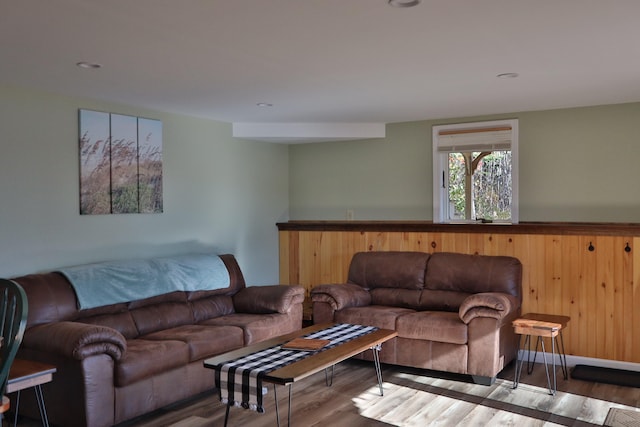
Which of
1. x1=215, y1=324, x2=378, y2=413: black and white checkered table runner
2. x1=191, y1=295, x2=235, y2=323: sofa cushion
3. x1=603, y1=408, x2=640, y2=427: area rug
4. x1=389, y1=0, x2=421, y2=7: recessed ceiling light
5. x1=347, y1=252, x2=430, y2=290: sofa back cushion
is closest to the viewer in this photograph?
x1=389, y1=0, x2=421, y2=7: recessed ceiling light

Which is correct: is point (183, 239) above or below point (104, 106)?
below

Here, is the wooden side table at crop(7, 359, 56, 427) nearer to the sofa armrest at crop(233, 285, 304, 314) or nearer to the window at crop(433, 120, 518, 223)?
the sofa armrest at crop(233, 285, 304, 314)

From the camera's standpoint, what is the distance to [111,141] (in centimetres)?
466

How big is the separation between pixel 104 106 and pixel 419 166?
9.76ft

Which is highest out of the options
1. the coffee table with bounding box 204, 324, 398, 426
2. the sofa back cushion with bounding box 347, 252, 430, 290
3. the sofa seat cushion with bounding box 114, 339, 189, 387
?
the sofa back cushion with bounding box 347, 252, 430, 290

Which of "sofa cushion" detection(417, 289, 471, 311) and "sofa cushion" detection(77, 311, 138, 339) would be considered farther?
"sofa cushion" detection(417, 289, 471, 311)

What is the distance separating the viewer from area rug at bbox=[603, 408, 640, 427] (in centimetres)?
358

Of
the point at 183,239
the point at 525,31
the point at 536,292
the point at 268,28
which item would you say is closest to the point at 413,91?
the point at 525,31

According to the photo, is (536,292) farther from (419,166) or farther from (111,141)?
(111,141)

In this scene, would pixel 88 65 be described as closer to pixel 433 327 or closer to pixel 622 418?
pixel 433 327

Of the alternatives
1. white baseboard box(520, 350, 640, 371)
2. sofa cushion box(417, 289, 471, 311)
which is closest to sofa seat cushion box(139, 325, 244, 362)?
sofa cushion box(417, 289, 471, 311)

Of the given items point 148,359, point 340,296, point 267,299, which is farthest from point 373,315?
point 148,359

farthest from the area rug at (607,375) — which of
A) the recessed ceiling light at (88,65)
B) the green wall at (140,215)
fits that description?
the recessed ceiling light at (88,65)

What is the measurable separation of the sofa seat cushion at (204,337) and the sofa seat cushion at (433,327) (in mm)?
1294
